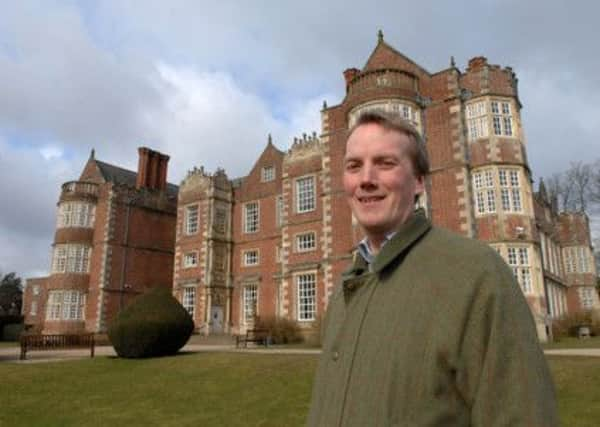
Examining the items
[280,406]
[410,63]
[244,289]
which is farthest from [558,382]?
[244,289]

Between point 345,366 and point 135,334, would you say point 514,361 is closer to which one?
point 345,366

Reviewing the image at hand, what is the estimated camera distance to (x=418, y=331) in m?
1.48

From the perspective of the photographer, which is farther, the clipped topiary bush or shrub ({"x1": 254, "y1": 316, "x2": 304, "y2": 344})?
shrub ({"x1": 254, "y1": 316, "x2": 304, "y2": 344})

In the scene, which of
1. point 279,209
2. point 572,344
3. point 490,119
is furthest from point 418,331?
point 279,209

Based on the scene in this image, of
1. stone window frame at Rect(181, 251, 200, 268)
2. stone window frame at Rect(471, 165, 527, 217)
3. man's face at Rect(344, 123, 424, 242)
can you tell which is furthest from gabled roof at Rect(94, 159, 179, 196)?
man's face at Rect(344, 123, 424, 242)

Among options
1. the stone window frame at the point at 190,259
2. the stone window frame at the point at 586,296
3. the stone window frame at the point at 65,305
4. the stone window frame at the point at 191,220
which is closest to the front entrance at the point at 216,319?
the stone window frame at the point at 190,259

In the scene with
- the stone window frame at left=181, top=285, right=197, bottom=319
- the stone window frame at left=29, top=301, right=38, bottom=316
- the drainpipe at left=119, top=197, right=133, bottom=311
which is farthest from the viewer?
the stone window frame at left=29, top=301, right=38, bottom=316

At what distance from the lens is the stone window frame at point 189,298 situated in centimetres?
3388

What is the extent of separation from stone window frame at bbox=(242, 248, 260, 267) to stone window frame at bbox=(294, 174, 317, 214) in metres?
5.51

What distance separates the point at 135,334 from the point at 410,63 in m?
18.8

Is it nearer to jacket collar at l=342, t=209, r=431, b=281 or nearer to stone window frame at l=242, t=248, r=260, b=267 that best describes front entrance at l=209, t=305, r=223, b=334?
stone window frame at l=242, t=248, r=260, b=267

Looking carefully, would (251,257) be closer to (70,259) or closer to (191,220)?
(191,220)

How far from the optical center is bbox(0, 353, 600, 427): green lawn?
8891mm

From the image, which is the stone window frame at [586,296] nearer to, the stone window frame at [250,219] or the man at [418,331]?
the stone window frame at [250,219]
